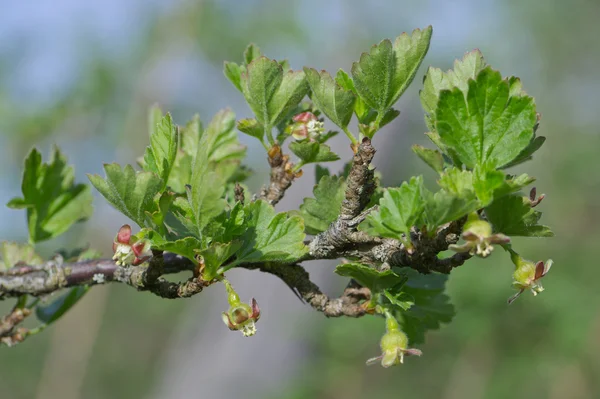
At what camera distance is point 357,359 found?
5359 mm

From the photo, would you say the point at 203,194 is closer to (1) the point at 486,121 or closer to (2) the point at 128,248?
(2) the point at 128,248

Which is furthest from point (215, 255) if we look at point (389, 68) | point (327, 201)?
point (389, 68)

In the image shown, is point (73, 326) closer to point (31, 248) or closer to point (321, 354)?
point (321, 354)

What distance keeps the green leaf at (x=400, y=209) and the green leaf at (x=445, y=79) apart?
0.14 meters

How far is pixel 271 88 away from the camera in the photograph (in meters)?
0.87

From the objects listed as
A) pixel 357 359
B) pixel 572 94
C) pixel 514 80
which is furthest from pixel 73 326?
pixel 572 94

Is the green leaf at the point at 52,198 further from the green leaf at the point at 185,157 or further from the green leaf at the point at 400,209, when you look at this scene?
the green leaf at the point at 400,209

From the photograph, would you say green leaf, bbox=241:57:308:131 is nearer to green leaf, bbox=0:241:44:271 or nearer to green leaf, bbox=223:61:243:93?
green leaf, bbox=223:61:243:93

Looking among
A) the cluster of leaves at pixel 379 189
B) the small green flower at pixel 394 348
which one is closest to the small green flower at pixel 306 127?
the cluster of leaves at pixel 379 189

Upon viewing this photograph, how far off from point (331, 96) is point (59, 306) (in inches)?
32.6

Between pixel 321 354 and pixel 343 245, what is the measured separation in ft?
15.7

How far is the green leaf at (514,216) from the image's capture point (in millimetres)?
697

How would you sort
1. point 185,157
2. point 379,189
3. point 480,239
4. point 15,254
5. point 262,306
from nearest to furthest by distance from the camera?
point 480,239, point 379,189, point 185,157, point 15,254, point 262,306

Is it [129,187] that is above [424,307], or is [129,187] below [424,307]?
above
